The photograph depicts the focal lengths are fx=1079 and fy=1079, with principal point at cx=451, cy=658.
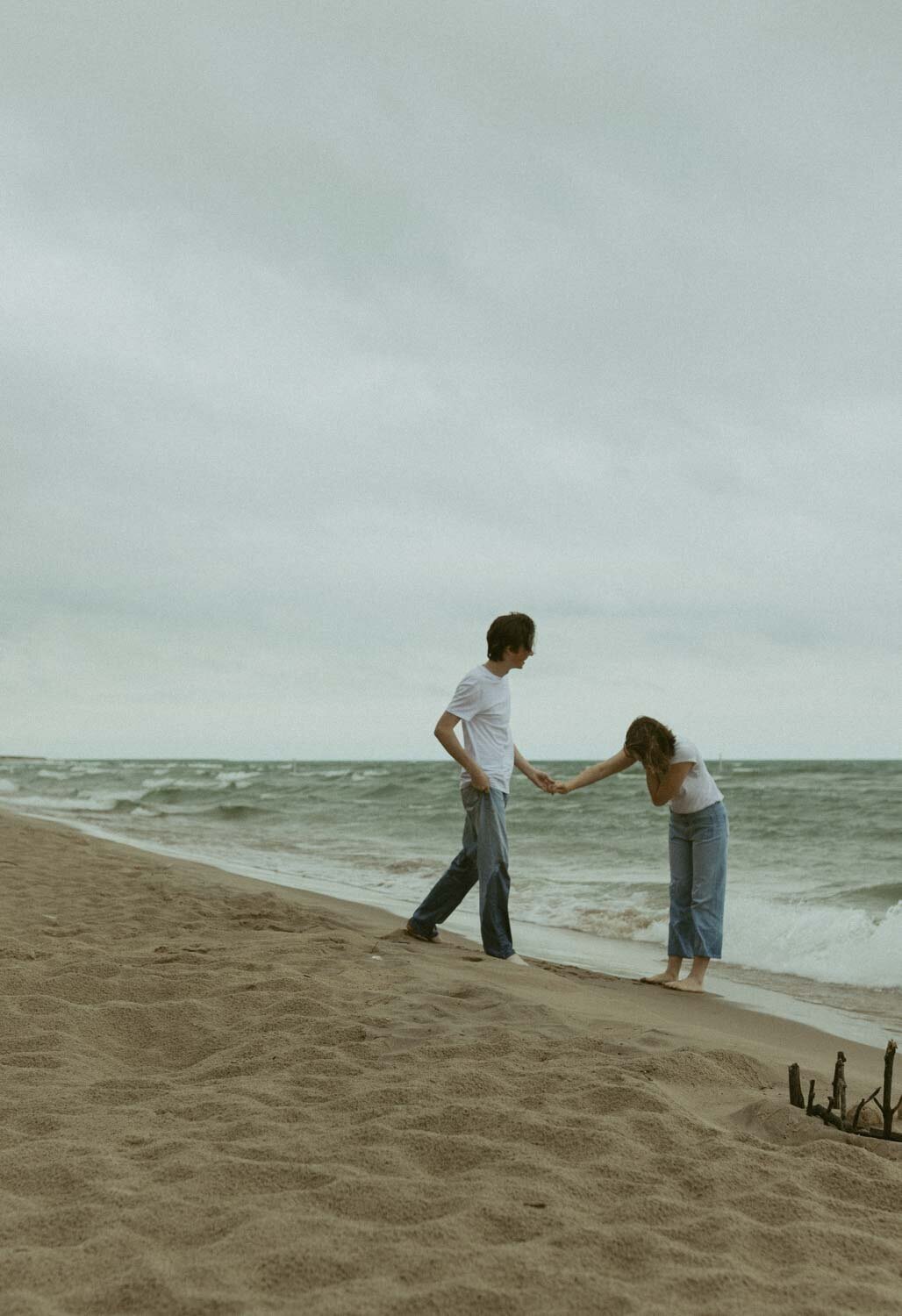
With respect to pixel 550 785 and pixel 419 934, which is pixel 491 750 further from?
pixel 419 934

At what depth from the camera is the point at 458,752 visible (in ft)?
19.7

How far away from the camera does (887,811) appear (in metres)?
20.0

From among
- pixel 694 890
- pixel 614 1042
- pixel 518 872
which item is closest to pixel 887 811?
pixel 518 872

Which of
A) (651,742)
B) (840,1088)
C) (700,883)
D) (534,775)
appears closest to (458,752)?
(534,775)

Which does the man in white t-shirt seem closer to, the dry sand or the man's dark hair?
the man's dark hair

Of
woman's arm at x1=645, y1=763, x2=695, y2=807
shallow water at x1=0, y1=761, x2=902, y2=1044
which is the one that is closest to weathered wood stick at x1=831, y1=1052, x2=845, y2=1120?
shallow water at x1=0, y1=761, x2=902, y2=1044

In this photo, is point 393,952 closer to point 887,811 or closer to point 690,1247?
point 690,1247

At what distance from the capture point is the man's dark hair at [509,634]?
6.12 metres

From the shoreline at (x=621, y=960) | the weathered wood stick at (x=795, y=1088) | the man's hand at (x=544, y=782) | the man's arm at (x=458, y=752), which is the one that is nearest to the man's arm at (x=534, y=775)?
the man's hand at (x=544, y=782)

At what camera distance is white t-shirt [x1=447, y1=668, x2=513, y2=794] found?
6117 mm

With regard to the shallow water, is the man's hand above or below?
above

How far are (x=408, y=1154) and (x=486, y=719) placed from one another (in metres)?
3.45

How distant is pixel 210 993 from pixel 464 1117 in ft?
6.33

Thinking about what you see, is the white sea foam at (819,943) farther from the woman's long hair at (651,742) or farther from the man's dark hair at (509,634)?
the man's dark hair at (509,634)
